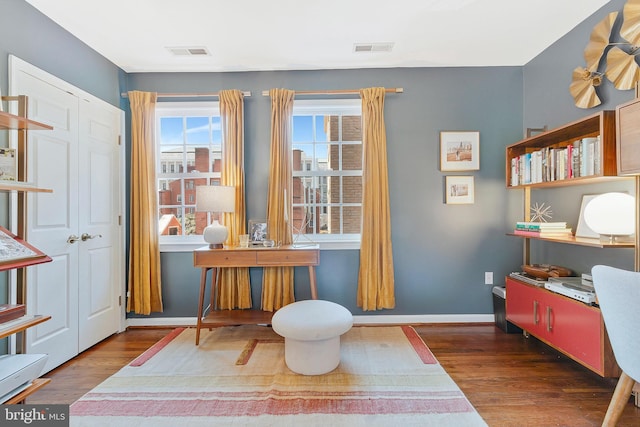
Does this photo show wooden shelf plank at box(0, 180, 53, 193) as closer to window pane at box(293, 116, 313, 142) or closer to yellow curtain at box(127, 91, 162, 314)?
yellow curtain at box(127, 91, 162, 314)

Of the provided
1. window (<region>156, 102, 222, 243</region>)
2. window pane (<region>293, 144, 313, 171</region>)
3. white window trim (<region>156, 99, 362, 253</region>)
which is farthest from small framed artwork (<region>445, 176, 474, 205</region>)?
window (<region>156, 102, 222, 243</region>)

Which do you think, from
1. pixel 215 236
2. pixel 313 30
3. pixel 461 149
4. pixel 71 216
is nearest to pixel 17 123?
pixel 71 216

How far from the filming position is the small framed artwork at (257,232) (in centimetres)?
274

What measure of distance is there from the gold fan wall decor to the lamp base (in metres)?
2.95

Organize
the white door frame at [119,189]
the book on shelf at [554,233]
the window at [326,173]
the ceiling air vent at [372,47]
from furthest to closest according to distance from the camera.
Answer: the window at [326,173]
the ceiling air vent at [372,47]
the book on shelf at [554,233]
the white door frame at [119,189]

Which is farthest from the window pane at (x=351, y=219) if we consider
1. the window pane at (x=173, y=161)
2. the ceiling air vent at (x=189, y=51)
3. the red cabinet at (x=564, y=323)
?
the ceiling air vent at (x=189, y=51)

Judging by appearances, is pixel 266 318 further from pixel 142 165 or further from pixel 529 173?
pixel 529 173

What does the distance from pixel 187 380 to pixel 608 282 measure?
2.37 m

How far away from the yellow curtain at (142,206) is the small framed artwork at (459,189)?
282 cm

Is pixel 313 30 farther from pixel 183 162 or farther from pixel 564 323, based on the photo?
pixel 564 323

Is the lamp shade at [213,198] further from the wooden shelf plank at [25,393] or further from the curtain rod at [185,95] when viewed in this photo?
the wooden shelf plank at [25,393]

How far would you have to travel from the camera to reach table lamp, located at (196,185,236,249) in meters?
2.54

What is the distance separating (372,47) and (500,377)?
8.89 feet

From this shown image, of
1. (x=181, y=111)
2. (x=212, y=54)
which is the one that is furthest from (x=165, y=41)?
(x=181, y=111)
